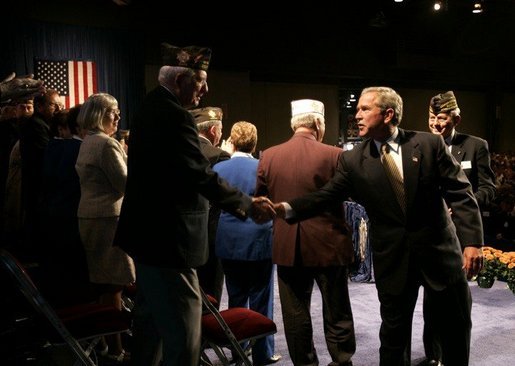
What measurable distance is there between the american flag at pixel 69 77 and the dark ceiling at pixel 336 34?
75 cm

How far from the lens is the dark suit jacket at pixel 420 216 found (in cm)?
288

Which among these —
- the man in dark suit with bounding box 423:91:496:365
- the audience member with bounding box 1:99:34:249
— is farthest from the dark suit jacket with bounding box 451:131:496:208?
the audience member with bounding box 1:99:34:249

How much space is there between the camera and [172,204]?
254 cm

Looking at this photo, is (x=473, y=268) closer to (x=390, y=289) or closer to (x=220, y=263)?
(x=390, y=289)

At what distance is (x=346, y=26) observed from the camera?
545 inches

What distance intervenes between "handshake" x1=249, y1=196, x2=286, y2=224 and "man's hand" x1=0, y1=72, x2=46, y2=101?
1758 mm

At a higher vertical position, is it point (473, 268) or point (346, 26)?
point (346, 26)

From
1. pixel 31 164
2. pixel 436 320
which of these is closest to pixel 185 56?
pixel 436 320

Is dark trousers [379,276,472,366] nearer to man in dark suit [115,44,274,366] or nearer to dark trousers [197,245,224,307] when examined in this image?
man in dark suit [115,44,274,366]

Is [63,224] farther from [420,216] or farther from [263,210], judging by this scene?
[420,216]

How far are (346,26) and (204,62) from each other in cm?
1166

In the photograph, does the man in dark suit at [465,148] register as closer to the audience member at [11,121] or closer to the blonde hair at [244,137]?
the blonde hair at [244,137]

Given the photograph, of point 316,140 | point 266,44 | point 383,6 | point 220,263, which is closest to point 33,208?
point 220,263

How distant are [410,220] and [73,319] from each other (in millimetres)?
1671
